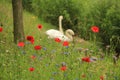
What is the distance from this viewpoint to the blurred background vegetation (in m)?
10.9

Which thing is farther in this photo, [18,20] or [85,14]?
[85,14]

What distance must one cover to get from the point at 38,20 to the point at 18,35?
6081mm

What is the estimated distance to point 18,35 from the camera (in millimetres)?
8562

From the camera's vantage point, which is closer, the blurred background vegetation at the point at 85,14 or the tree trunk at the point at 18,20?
the tree trunk at the point at 18,20

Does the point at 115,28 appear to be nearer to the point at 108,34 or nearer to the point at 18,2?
the point at 108,34

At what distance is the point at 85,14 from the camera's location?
12836 mm

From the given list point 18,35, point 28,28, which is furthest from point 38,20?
point 18,35

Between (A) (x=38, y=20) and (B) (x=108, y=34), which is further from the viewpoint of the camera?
(A) (x=38, y=20)

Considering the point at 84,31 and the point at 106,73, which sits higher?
the point at 106,73

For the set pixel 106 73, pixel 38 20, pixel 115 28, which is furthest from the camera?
pixel 38 20

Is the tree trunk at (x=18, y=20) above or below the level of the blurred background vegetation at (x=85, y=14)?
above

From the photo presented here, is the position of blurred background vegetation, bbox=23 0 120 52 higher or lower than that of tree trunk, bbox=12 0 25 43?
lower

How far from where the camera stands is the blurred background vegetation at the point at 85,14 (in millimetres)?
10906

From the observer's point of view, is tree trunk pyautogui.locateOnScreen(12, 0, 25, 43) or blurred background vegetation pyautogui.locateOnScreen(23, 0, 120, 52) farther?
blurred background vegetation pyautogui.locateOnScreen(23, 0, 120, 52)
